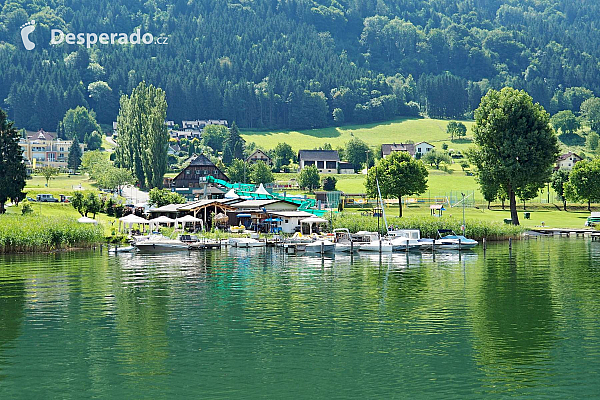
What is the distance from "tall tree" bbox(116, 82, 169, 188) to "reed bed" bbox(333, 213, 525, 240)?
5573 centimetres

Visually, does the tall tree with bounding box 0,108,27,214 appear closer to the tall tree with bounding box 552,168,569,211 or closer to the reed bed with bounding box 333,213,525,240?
the reed bed with bounding box 333,213,525,240

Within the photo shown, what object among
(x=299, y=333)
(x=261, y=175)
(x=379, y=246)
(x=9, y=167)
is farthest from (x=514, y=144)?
(x=299, y=333)

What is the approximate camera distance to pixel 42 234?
77.1 m

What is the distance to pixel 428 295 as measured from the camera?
163 ft

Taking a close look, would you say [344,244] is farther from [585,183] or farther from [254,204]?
[585,183]

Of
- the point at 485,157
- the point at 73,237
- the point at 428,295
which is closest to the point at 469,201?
the point at 485,157

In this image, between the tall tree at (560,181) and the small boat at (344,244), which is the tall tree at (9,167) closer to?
the small boat at (344,244)

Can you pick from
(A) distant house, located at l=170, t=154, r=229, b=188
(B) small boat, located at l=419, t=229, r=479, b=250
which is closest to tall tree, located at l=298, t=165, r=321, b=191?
(A) distant house, located at l=170, t=154, r=229, b=188

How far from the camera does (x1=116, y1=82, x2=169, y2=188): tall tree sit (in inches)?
5837

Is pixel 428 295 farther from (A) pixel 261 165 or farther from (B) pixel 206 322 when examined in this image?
(A) pixel 261 165

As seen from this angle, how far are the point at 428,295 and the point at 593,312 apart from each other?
1035 cm

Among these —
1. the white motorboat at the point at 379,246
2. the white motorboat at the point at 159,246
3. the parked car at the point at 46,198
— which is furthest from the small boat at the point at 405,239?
the parked car at the point at 46,198

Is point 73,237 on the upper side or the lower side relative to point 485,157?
lower

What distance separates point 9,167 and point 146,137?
55.3 meters
